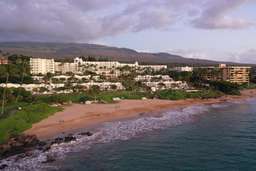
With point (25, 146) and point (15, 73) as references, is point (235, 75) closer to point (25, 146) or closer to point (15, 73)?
point (15, 73)

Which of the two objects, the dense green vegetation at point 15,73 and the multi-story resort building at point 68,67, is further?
the multi-story resort building at point 68,67

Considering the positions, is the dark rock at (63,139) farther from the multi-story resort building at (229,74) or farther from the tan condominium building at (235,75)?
the tan condominium building at (235,75)

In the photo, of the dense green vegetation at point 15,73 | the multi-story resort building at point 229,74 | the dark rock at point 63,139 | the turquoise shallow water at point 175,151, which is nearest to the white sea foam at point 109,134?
the dark rock at point 63,139

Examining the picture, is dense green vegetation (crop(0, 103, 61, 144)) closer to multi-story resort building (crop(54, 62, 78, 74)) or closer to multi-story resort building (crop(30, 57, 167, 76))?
multi-story resort building (crop(30, 57, 167, 76))

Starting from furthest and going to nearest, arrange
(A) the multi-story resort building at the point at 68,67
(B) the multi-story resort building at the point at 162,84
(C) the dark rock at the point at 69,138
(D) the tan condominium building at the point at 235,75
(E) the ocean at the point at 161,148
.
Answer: (D) the tan condominium building at the point at 235,75
(A) the multi-story resort building at the point at 68,67
(B) the multi-story resort building at the point at 162,84
(C) the dark rock at the point at 69,138
(E) the ocean at the point at 161,148

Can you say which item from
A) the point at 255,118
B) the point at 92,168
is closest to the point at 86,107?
the point at 255,118

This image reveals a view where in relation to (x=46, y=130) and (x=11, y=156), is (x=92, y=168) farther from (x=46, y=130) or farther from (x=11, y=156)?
(x=46, y=130)
